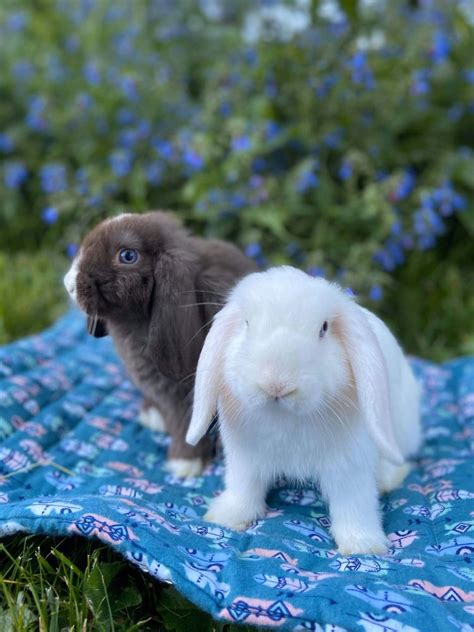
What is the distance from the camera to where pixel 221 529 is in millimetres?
1758

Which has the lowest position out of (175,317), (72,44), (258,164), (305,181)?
(175,317)

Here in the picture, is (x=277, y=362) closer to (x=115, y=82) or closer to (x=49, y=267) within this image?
(x=49, y=267)

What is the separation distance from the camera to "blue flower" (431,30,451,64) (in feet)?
12.9

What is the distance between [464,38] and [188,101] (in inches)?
73.7

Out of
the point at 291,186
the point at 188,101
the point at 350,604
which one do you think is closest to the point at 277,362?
the point at 350,604

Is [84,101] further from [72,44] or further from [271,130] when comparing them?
[271,130]

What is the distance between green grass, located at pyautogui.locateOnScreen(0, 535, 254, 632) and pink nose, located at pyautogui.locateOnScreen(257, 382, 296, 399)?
569 millimetres

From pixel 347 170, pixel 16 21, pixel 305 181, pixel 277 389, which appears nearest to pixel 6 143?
pixel 16 21

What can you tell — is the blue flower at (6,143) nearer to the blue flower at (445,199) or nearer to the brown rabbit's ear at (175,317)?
the blue flower at (445,199)

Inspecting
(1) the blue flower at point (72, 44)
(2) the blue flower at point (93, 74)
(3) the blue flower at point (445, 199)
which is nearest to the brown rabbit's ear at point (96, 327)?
(3) the blue flower at point (445, 199)

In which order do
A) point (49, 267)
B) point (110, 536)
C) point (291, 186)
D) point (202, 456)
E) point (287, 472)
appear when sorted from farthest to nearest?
point (49, 267) → point (291, 186) → point (202, 456) → point (287, 472) → point (110, 536)

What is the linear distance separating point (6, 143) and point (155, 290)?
310cm

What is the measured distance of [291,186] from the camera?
12.2ft

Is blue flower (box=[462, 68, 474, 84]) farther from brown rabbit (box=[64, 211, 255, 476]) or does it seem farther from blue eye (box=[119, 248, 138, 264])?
blue eye (box=[119, 248, 138, 264])
